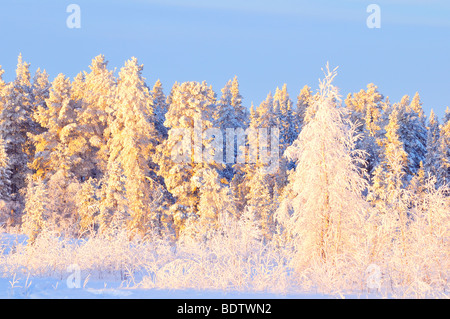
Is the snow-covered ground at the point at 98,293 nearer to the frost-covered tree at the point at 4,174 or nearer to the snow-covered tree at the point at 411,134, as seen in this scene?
the frost-covered tree at the point at 4,174

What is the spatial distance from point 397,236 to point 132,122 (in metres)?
27.1

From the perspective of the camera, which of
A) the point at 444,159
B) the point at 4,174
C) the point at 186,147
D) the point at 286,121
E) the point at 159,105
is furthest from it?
the point at 286,121

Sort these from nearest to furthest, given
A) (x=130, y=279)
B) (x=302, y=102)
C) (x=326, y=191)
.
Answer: (x=130, y=279)
(x=326, y=191)
(x=302, y=102)

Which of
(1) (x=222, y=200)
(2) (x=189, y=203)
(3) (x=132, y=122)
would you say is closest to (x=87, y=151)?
(3) (x=132, y=122)

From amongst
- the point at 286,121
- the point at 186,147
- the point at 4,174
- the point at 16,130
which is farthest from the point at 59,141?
the point at 286,121

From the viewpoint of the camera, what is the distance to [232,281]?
298 inches

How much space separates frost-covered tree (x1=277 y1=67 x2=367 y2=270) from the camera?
9.35 m

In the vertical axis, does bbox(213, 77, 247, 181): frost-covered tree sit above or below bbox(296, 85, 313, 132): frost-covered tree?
below

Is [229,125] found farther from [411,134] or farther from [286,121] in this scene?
[411,134]

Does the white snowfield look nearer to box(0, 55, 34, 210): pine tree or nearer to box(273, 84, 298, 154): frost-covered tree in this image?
box(0, 55, 34, 210): pine tree

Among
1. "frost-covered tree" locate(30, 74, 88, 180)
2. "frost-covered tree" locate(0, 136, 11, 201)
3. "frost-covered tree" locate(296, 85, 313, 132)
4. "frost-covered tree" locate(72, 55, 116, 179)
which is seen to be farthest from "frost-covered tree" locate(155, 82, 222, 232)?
"frost-covered tree" locate(296, 85, 313, 132)

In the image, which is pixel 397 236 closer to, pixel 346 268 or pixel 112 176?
pixel 346 268

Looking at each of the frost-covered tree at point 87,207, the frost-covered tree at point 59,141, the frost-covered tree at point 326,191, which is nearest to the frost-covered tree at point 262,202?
the frost-covered tree at point 87,207

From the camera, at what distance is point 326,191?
9539 millimetres
